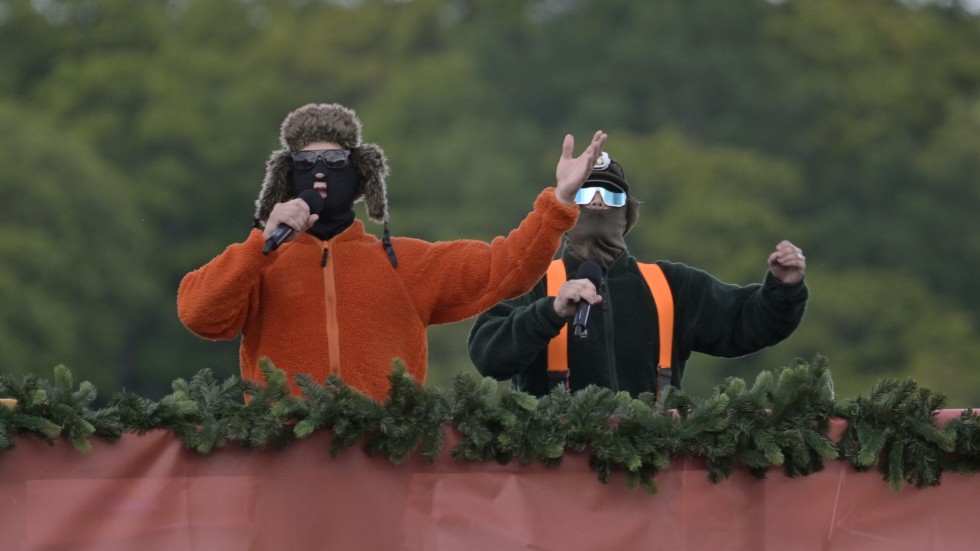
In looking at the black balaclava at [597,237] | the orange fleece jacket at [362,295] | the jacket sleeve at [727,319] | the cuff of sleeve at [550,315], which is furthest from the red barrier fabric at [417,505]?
A: the black balaclava at [597,237]

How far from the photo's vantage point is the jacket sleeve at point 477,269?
6.84 metres

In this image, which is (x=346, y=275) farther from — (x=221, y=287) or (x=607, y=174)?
(x=607, y=174)

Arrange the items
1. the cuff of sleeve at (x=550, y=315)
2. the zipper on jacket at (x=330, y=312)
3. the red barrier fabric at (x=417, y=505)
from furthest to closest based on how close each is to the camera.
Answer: the cuff of sleeve at (x=550, y=315)
the zipper on jacket at (x=330, y=312)
the red barrier fabric at (x=417, y=505)

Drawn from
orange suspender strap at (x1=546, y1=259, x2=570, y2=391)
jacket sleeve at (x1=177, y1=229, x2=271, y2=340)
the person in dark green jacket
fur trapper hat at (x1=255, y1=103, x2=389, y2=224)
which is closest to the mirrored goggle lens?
the person in dark green jacket

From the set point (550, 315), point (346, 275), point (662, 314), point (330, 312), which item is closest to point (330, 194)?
point (346, 275)

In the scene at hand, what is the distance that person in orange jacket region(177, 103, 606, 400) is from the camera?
267 inches

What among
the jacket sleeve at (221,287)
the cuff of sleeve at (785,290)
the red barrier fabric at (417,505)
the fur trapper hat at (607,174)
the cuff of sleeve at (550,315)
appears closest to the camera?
the red barrier fabric at (417,505)

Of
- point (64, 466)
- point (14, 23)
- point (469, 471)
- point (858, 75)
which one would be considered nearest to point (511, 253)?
point (469, 471)

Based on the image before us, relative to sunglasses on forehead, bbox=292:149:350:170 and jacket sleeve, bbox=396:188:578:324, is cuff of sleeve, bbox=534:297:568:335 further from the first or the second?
sunglasses on forehead, bbox=292:149:350:170

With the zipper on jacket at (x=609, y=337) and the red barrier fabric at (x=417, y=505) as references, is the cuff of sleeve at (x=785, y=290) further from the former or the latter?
the red barrier fabric at (x=417, y=505)

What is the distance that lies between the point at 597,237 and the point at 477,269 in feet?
3.23

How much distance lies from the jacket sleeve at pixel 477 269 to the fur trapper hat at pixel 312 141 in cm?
26

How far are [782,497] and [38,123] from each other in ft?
129

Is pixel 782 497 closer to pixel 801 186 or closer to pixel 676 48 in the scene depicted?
pixel 801 186
